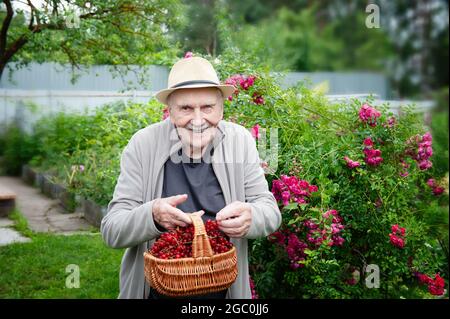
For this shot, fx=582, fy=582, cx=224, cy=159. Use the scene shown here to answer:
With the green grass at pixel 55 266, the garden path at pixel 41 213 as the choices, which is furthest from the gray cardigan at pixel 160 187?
the garden path at pixel 41 213

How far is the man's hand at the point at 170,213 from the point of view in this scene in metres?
1.59

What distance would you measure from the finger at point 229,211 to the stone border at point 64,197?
1.52 m

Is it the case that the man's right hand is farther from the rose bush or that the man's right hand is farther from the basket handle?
the rose bush

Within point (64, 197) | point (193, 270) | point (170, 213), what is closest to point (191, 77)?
point (170, 213)

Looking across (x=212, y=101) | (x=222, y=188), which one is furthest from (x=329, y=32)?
(x=222, y=188)

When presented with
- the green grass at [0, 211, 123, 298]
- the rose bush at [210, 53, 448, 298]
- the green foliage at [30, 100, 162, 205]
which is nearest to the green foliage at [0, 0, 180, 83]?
the green foliage at [30, 100, 162, 205]

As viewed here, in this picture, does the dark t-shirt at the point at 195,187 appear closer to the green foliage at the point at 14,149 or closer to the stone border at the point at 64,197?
the stone border at the point at 64,197

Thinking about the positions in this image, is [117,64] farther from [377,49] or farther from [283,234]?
[377,49]

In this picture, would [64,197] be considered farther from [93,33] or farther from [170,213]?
[170,213]

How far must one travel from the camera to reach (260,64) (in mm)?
2859

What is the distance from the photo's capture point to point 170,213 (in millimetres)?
1595

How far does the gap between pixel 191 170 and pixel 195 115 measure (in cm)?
17

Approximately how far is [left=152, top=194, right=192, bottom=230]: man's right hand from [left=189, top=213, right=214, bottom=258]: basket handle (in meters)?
0.05
